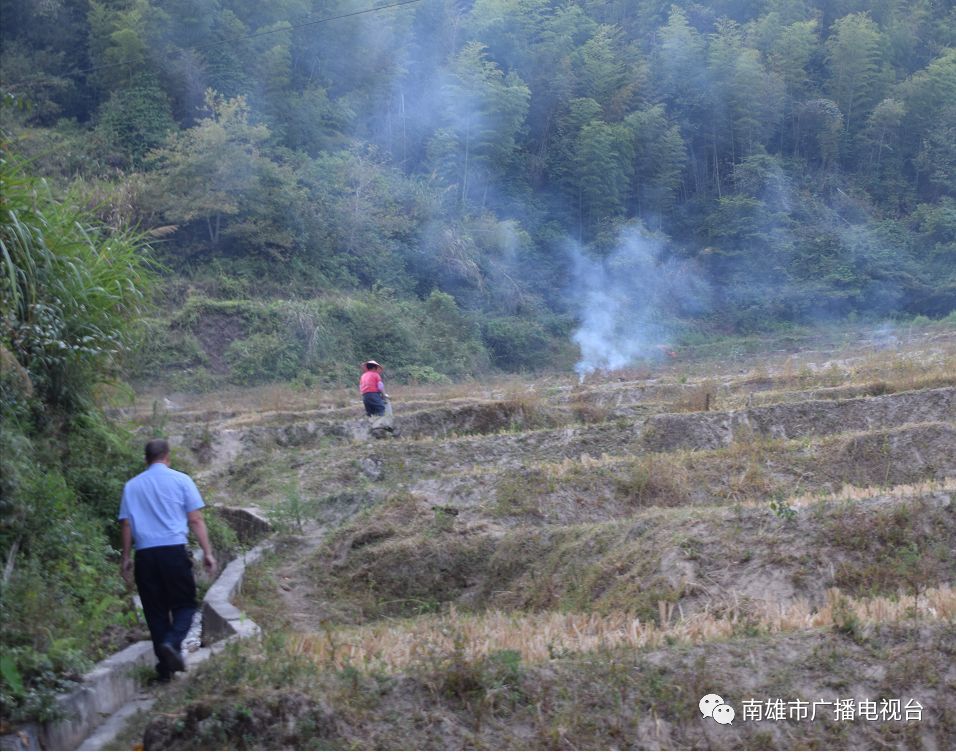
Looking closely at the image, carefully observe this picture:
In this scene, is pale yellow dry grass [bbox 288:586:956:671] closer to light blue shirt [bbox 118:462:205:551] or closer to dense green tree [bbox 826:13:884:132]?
light blue shirt [bbox 118:462:205:551]

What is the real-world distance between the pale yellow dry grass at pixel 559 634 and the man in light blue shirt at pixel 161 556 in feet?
2.39

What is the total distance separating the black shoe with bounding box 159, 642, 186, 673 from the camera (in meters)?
5.83

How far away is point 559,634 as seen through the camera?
20.9 ft

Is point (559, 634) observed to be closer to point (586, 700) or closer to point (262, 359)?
point (586, 700)

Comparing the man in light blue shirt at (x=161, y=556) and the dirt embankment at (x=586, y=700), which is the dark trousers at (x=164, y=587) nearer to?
the man in light blue shirt at (x=161, y=556)

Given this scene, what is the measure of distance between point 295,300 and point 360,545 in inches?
1014

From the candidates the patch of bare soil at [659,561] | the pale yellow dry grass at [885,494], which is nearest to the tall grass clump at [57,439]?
the patch of bare soil at [659,561]

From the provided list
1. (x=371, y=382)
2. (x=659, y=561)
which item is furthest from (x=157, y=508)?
(x=371, y=382)

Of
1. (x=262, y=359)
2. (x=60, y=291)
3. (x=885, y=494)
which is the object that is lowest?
(x=885, y=494)

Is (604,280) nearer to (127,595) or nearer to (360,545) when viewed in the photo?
(360,545)

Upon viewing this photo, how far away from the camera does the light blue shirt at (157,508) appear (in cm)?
605

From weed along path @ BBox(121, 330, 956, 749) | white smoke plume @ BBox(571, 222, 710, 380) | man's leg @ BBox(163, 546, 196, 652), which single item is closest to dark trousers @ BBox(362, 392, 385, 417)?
weed along path @ BBox(121, 330, 956, 749)

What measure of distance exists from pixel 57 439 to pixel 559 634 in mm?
4534

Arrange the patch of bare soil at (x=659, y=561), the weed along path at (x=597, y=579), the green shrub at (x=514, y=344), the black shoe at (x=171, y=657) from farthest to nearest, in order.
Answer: the green shrub at (x=514, y=344), the patch of bare soil at (x=659, y=561), the black shoe at (x=171, y=657), the weed along path at (x=597, y=579)
